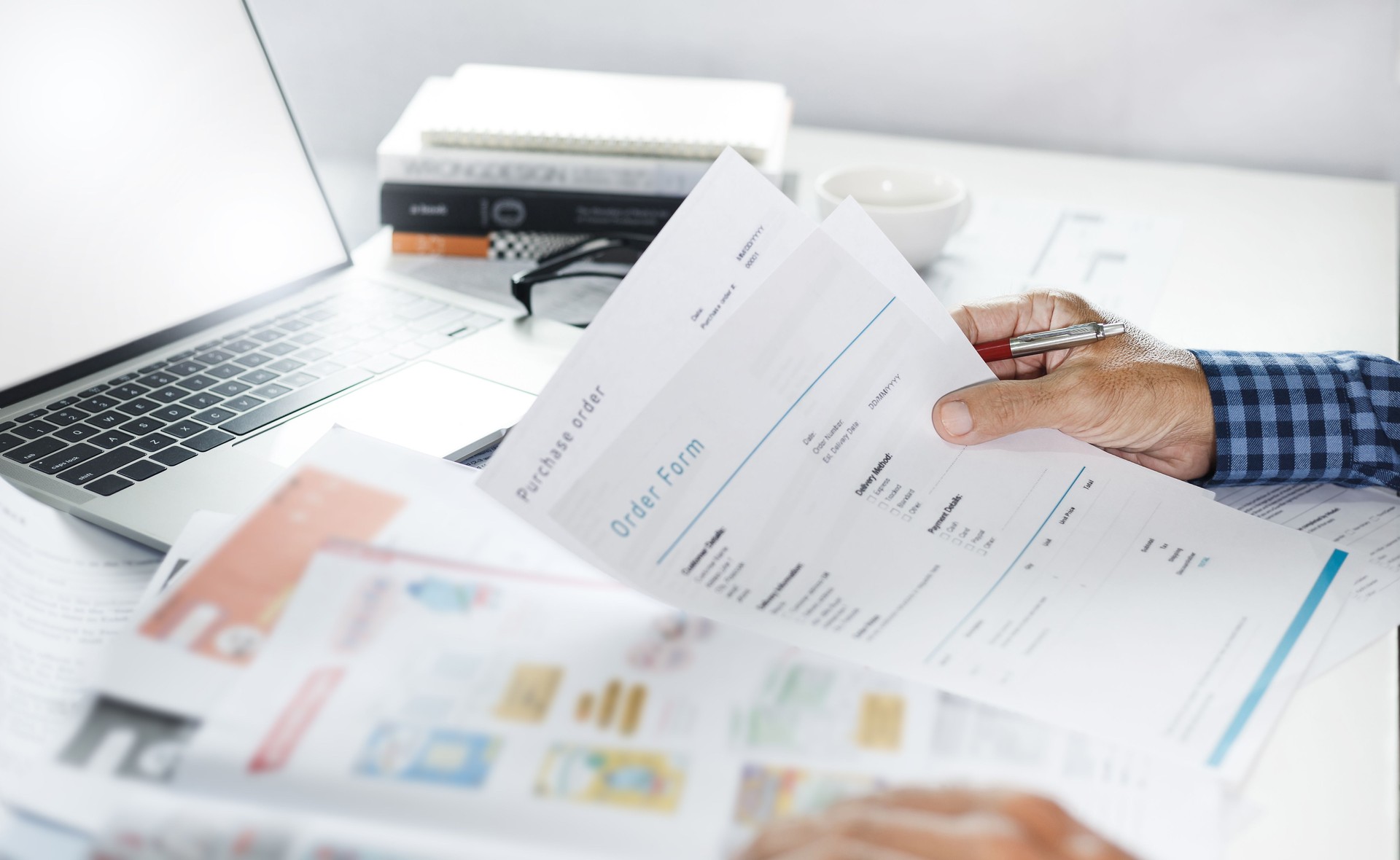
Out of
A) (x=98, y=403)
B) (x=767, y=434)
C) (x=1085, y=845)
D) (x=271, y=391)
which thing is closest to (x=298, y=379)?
(x=271, y=391)

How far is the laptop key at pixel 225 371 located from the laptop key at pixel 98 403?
0.20ft

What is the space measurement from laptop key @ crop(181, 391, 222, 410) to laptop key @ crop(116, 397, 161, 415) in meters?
0.02

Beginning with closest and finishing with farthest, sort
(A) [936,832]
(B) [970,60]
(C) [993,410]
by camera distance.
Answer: (A) [936,832] → (C) [993,410] → (B) [970,60]

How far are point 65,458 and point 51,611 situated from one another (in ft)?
0.48

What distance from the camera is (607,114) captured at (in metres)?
1.00

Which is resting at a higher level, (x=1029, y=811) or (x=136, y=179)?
(x=136, y=179)

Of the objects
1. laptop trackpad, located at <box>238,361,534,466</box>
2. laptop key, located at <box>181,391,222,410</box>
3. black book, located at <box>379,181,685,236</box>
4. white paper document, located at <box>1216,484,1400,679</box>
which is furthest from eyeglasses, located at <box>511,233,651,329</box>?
white paper document, located at <box>1216,484,1400,679</box>

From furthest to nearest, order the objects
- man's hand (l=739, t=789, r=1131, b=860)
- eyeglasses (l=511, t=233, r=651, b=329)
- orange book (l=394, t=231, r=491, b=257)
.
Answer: orange book (l=394, t=231, r=491, b=257), eyeglasses (l=511, t=233, r=651, b=329), man's hand (l=739, t=789, r=1131, b=860)

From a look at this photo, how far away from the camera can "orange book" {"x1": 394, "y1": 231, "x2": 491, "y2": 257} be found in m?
0.95

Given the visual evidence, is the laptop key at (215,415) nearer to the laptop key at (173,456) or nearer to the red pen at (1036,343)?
the laptop key at (173,456)

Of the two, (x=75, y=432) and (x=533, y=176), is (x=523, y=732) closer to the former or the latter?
(x=75, y=432)

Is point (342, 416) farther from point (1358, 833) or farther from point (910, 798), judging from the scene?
point (1358, 833)

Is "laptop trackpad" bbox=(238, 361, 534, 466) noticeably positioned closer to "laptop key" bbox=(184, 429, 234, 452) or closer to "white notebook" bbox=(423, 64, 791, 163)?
"laptop key" bbox=(184, 429, 234, 452)

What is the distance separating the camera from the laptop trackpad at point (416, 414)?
65cm
